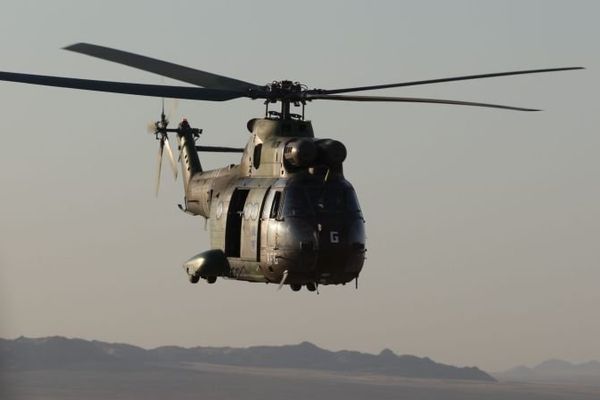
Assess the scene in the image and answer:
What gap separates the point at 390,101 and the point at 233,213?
6.81 metres

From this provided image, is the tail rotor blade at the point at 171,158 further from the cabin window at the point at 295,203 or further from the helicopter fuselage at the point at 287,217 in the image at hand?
the cabin window at the point at 295,203

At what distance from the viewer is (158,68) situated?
45.8m

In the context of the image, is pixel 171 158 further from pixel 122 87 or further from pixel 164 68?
pixel 122 87

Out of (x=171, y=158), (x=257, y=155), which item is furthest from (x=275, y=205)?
(x=171, y=158)

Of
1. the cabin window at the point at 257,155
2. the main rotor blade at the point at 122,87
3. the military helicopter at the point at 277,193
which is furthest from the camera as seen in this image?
the cabin window at the point at 257,155

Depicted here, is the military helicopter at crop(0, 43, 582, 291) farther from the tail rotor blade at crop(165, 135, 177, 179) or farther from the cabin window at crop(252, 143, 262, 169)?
the tail rotor blade at crop(165, 135, 177, 179)

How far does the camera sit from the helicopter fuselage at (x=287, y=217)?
43.3 meters

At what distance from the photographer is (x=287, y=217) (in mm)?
43500

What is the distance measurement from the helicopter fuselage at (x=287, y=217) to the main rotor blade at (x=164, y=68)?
1.74 metres

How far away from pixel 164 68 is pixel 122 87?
4523mm

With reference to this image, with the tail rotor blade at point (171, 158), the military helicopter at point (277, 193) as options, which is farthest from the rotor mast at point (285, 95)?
the tail rotor blade at point (171, 158)

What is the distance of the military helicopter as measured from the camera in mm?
43250

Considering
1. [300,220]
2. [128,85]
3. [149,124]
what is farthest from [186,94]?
[149,124]

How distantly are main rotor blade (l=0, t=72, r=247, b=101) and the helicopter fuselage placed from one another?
302 cm
